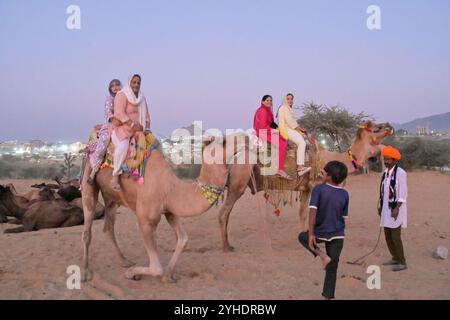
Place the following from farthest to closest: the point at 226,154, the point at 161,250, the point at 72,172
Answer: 1. the point at 72,172
2. the point at 161,250
3. the point at 226,154

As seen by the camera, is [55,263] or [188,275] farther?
[55,263]

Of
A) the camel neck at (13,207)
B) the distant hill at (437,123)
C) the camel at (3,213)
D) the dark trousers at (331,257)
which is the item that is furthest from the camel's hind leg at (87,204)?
the distant hill at (437,123)

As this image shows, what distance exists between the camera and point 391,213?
22.1ft

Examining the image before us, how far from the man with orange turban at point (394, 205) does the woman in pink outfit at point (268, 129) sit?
225cm

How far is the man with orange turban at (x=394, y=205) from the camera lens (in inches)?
264

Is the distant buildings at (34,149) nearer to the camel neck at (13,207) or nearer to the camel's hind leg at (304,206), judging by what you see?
the camel neck at (13,207)

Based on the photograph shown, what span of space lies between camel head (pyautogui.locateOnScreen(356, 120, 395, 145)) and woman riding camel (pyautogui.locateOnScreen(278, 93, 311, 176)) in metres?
1.18

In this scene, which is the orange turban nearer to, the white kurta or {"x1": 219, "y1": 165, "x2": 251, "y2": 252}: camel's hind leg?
the white kurta

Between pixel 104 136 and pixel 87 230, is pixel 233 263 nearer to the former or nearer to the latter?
pixel 87 230

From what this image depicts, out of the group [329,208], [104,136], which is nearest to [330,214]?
[329,208]

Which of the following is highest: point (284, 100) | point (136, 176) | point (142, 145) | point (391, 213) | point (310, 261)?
point (284, 100)
